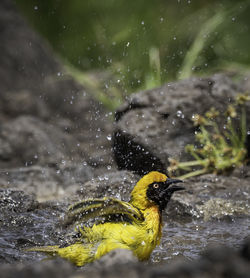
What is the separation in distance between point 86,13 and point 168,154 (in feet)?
18.1

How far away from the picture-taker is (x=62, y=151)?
686cm

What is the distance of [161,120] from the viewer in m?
5.66

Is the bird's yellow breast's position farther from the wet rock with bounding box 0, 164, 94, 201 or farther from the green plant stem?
the green plant stem

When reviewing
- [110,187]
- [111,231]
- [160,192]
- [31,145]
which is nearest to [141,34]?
[31,145]

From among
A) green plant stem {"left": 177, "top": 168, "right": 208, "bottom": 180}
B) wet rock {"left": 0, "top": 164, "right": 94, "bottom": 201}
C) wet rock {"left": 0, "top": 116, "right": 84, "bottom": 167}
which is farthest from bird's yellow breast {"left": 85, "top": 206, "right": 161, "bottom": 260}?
wet rock {"left": 0, "top": 116, "right": 84, "bottom": 167}

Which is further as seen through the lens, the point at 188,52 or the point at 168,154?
the point at 188,52

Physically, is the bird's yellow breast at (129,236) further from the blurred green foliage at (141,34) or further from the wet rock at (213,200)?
the blurred green foliage at (141,34)

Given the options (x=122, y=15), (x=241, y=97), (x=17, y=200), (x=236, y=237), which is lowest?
(x=236, y=237)

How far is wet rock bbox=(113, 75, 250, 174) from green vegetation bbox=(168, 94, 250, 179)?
15cm

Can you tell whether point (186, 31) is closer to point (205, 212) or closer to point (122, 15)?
point (122, 15)

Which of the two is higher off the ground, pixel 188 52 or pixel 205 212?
pixel 188 52

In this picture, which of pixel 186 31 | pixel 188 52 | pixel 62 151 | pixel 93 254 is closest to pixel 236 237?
pixel 93 254

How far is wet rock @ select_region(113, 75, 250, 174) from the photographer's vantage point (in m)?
5.51

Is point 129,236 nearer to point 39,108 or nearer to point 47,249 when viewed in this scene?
point 47,249
